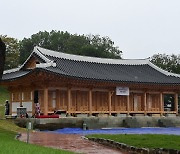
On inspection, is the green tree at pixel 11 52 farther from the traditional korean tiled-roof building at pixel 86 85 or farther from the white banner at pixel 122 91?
the white banner at pixel 122 91

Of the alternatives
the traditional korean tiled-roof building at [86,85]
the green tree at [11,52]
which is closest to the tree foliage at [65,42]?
the green tree at [11,52]

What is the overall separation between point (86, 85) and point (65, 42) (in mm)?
61715

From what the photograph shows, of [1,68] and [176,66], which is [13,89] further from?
[176,66]

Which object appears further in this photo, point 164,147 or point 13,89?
point 13,89

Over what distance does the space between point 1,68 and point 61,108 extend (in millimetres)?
18659

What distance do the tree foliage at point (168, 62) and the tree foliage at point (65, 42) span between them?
607 inches

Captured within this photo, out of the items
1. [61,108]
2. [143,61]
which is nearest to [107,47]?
[143,61]

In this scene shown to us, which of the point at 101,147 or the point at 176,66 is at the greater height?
the point at 176,66

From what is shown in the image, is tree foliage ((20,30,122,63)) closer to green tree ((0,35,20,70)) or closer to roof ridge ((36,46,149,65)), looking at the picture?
green tree ((0,35,20,70))

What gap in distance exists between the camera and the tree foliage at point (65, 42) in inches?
3607

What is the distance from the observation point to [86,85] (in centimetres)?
3712

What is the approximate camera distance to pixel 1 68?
58.4 ft

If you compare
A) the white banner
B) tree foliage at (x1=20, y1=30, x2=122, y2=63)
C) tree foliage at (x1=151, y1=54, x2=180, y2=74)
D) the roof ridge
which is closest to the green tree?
tree foliage at (x1=20, y1=30, x2=122, y2=63)

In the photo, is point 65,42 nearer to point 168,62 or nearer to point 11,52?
point 11,52
